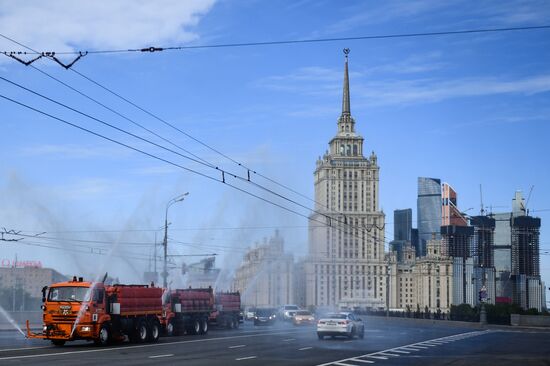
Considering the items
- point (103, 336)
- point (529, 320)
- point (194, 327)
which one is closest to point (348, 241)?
point (529, 320)

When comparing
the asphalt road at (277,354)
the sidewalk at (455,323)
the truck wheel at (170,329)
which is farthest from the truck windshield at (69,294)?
the sidewalk at (455,323)

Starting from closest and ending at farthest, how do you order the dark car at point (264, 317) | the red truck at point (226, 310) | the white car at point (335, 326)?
the white car at point (335, 326) < the red truck at point (226, 310) < the dark car at point (264, 317)

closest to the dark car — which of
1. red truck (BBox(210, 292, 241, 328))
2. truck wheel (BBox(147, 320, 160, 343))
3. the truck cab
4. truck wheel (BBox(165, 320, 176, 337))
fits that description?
red truck (BBox(210, 292, 241, 328))

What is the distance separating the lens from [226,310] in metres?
57.7

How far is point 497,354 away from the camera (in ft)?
107

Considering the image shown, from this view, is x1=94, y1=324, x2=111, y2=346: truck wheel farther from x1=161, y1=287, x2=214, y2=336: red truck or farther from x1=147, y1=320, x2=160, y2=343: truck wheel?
x1=161, y1=287, x2=214, y2=336: red truck

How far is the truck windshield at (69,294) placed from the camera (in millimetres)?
34812

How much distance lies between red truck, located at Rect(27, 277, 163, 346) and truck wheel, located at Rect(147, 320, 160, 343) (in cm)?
11

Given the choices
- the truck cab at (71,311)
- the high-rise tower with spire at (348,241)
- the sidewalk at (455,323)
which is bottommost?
the sidewalk at (455,323)

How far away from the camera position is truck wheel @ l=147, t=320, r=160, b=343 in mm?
39969

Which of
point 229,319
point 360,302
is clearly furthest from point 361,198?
point 229,319

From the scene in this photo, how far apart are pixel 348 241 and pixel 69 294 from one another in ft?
438

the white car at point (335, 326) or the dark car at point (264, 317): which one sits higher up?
the white car at point (335, 326)

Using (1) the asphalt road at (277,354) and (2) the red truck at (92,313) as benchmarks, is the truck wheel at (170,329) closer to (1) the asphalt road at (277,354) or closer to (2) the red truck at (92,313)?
(2) the red truck at (92,313)
